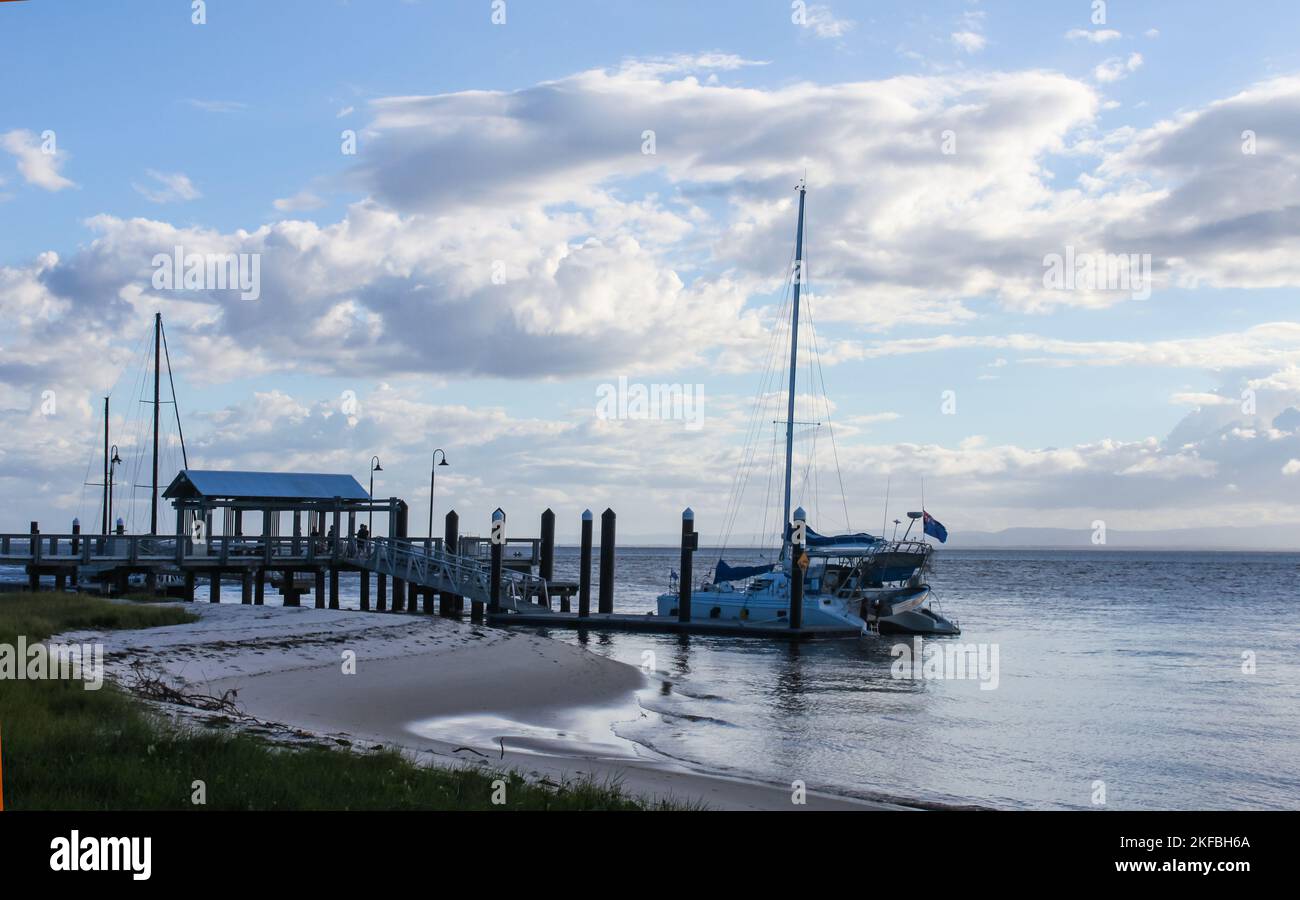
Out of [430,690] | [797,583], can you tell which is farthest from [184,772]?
[797,583]

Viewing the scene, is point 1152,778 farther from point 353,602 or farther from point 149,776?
point 353,602

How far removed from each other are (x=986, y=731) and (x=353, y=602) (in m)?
46.1

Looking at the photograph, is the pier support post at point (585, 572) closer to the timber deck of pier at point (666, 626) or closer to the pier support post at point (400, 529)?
the timber deck of pier at point (666, 626)

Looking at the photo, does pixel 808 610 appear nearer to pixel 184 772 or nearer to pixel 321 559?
pixel 321 559

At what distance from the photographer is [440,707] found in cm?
2264

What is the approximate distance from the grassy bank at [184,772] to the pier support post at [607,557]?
32.8 meters

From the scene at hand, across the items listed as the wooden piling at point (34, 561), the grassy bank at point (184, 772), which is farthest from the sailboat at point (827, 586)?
the grassy bank at point (184, 772)

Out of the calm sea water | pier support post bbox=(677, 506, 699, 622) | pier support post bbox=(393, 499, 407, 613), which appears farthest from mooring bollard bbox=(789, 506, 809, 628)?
pier support post bbox=(393, 499, 407, 613)

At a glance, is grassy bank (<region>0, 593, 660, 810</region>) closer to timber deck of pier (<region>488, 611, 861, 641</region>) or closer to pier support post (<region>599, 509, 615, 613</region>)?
timber deck of pier (<region>488, 611, 861, 641</region>)

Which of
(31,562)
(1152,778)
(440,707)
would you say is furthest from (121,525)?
(1152,778)

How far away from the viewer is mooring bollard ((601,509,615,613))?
4738cm

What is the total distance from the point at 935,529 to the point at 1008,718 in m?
20.4

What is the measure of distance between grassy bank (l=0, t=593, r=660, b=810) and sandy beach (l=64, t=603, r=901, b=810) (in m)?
1.62
